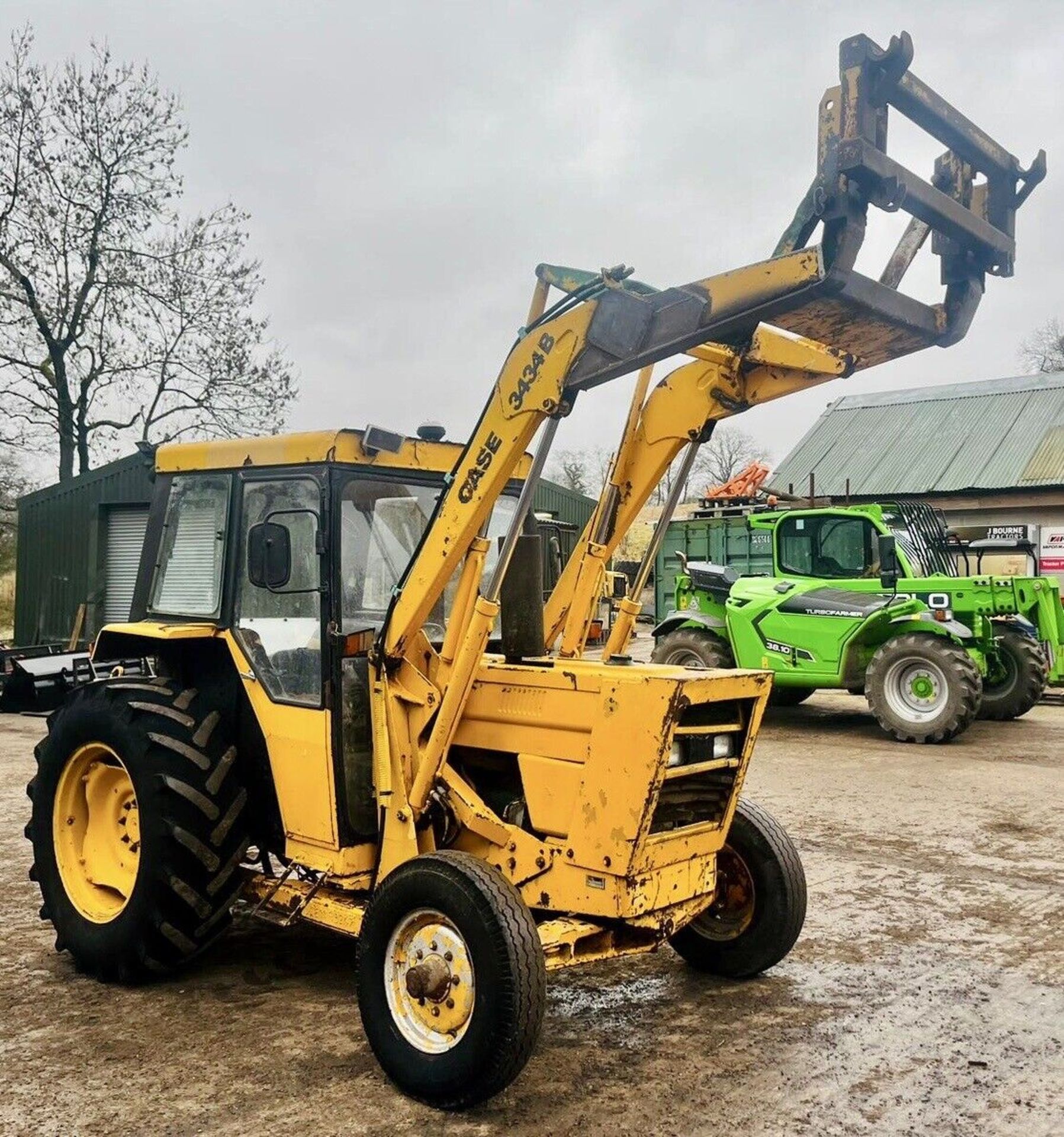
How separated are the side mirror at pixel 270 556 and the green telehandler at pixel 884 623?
320 inches

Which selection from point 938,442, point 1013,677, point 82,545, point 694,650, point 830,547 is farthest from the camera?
point 938,442

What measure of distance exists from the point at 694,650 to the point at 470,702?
28.6 feet

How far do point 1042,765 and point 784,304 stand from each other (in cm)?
755

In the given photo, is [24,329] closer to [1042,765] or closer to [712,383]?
[1042,765]

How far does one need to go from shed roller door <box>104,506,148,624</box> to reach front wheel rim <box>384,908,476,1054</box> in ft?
55.4

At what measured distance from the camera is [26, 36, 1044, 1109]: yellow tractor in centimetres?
356

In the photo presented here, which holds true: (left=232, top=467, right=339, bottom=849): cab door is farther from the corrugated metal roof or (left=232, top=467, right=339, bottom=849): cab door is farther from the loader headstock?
the corrugated metal roof

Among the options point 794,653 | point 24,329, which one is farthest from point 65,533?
point 794,653

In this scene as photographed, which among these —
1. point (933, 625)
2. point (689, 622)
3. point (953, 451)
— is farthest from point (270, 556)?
point (953, 451)

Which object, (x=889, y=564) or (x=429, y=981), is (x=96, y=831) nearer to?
(x=429, y=981)

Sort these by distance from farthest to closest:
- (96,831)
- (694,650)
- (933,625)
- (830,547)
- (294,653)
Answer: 1. (694,650)
2. (830,547)
3. (933,625)
4. (96,831)
5. (294,653)

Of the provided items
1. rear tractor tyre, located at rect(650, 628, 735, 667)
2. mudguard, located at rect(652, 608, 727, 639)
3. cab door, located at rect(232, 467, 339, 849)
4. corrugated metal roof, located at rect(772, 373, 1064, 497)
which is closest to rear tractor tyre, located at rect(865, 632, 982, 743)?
rear tractor tyre, located at rect(650, 628, 735, 667)

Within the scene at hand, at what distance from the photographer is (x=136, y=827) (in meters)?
4.70

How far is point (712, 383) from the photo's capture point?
14.1 ft
